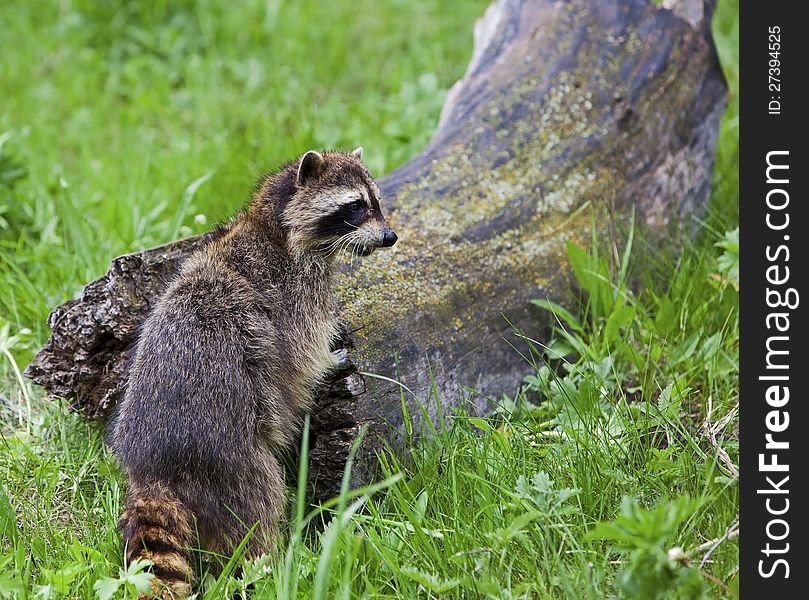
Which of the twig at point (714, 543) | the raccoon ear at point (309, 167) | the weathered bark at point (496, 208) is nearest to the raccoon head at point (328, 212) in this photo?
the raccoon ear at point (309, 167)

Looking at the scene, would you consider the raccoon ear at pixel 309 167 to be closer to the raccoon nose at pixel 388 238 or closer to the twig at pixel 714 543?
the raccoon nose at pixel 388 238

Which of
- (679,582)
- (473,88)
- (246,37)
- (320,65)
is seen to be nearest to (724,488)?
(679,582)

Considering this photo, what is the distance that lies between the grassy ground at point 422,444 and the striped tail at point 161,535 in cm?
12

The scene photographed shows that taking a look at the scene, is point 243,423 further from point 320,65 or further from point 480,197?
point 320,65

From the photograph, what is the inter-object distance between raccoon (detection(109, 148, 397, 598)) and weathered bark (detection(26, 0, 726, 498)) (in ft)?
0.75

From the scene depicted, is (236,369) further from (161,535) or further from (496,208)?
(496,208)

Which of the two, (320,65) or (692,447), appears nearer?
(692,447)

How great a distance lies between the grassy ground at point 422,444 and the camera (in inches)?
136

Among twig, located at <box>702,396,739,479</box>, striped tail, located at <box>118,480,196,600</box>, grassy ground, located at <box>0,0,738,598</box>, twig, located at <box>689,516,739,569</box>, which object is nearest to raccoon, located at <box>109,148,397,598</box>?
striped tail, located at <box>118,480,196,600</box>

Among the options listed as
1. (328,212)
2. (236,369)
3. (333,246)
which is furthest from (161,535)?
(328,212)

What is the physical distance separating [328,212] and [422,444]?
112 cm
